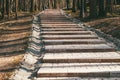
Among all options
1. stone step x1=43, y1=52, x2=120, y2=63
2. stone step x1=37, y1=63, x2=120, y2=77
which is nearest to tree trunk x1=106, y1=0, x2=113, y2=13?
stone step x1=43, y1=52, x2=120, y2=63

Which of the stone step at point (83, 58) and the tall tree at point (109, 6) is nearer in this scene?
the stone step at point (83, 58)

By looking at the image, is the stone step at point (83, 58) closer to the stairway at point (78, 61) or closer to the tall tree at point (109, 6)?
the stairway at point (78, 61)

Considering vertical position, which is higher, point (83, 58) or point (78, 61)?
point (83, 58)

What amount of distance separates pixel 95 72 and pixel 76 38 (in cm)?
962

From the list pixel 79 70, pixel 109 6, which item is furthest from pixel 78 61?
pixel 109 6

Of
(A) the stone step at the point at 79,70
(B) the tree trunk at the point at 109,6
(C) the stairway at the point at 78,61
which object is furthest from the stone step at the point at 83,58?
(B) the tree trunk at the point at 109,6

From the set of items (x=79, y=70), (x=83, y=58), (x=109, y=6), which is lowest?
(x=79, y=70)

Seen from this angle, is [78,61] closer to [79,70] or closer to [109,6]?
[79,70]

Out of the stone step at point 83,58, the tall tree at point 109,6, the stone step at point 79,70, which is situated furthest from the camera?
the tall tree at point 109,6

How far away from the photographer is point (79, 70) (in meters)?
12.6

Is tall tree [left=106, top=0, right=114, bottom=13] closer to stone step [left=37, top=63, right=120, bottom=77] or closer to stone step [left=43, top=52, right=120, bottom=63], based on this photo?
stone step [left=43, top=52, right=120, bottom=63]

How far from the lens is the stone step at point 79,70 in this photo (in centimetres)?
1204

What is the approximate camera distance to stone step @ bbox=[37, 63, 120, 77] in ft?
39.5

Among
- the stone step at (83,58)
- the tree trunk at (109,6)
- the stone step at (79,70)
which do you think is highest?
the tree trunk at (109,6)
